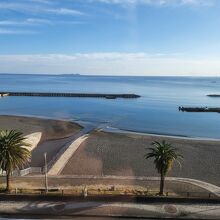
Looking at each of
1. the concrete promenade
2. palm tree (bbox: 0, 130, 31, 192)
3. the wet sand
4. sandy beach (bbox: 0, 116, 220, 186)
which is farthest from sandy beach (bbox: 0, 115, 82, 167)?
the concrete promenade

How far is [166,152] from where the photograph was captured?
34.4 m

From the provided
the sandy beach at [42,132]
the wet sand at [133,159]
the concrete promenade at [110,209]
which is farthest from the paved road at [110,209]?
the sandy beach at [42,132]

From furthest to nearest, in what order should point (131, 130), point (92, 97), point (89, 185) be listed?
point (92, 97), point (131, 130), point (89, 185)

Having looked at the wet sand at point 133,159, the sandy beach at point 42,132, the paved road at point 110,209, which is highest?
the sandy beach at point 42,132

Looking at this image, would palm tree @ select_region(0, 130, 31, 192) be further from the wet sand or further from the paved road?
the wet sand

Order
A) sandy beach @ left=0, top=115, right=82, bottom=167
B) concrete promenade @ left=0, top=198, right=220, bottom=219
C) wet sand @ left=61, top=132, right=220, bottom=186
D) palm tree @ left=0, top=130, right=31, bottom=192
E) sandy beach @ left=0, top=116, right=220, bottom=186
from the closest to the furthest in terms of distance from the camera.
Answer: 1. concrete promenade @ left=0, top=198, right=220, bottom=219
2. palm tree @ left=0, top=130, right=31, bottom=192
3. wet sand @ left=61, top=132, right=220, bottom=186
4. sandy beach @ left=0, top=116, right=220, bottom=186
5. sandy beach @ left=0, top=115, right=82, bottom=167

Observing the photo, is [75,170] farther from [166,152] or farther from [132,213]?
[132,213]

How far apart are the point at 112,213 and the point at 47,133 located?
5346cm

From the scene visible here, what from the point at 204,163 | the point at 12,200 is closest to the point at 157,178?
the point at 204,163

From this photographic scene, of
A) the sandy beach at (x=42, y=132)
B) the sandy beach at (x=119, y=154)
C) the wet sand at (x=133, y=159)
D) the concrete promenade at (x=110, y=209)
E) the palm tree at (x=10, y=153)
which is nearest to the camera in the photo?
the concrete promenade at (x=110, y=209)

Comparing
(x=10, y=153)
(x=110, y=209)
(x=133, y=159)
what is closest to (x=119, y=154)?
(x=133, y=159)

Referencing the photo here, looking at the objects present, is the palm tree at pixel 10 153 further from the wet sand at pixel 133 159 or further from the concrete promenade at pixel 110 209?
the wet sand at pixel 133 159

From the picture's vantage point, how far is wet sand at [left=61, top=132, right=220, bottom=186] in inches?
1845

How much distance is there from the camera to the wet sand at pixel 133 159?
154 feet
